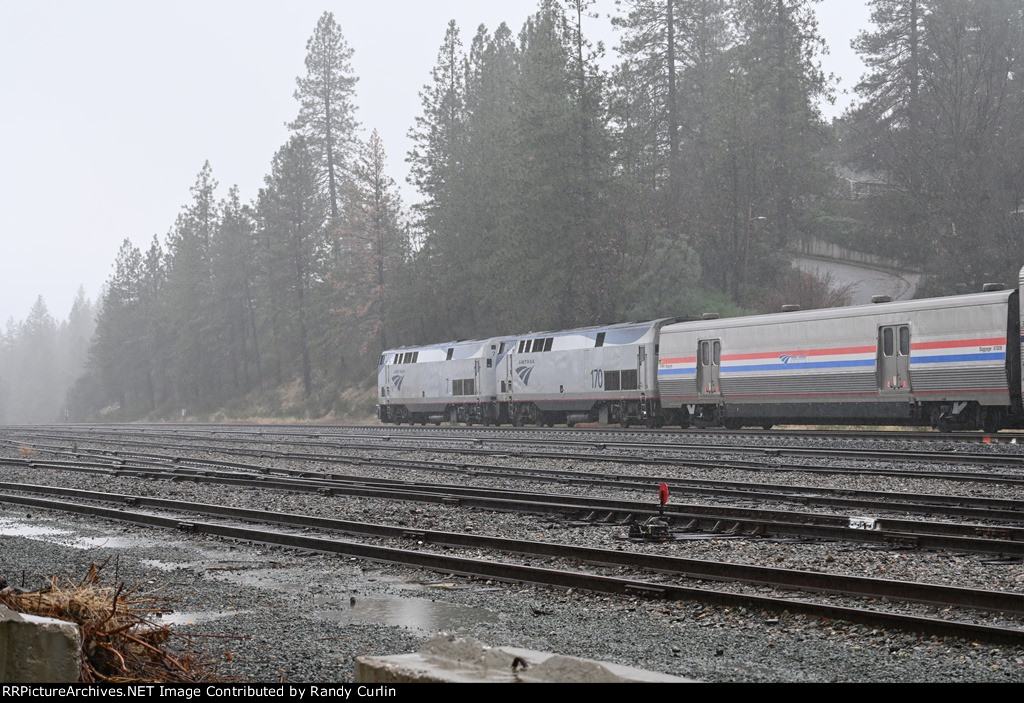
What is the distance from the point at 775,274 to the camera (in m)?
54.5

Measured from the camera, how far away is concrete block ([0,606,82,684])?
14.8 feet

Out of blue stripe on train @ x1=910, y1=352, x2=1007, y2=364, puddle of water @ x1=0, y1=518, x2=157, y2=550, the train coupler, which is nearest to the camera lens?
the train coupler

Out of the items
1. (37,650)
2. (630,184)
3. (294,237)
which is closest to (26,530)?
(37,650)

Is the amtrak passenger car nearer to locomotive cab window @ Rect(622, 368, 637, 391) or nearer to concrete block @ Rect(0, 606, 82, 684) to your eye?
locomotive cab window @ Rect(622, 368, 637, 391)

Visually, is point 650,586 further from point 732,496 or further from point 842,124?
point 842,124

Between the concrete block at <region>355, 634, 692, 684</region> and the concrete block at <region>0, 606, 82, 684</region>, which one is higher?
the concrete block at <region>355, 634, 692, 684</region>

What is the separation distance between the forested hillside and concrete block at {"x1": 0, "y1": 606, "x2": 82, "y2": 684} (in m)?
41.1

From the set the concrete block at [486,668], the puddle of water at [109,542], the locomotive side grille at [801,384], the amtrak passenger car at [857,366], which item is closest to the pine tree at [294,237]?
the amtrak passenger car at [857,366]

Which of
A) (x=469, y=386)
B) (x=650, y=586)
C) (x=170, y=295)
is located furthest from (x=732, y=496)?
(x=170, y=295)

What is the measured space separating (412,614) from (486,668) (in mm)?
5297

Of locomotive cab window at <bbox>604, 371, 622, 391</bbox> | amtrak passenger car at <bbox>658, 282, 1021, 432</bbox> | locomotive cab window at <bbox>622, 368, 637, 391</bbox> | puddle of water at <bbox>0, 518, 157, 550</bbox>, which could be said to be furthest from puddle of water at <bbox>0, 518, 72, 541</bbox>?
locomotive cab window at <bbox>604, 371, 622, 391</bbox>

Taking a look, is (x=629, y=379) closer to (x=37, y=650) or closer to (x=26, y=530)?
(x=26, y=530)

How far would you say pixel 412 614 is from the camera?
8.67 metres

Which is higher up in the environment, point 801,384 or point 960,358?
point 960,358
